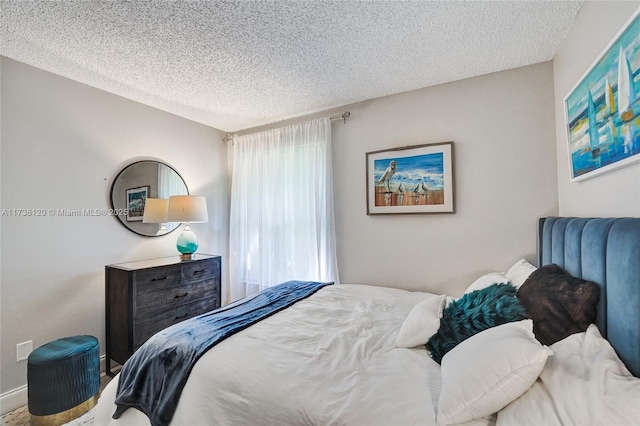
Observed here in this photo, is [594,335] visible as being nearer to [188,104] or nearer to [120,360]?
[120,360]

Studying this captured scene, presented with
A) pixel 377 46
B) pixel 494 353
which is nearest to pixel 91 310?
pixel 494 353

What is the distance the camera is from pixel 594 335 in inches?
38.0

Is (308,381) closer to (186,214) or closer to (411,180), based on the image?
(411,180)

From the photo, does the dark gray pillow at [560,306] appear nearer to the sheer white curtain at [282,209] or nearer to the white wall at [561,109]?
the white wall at [561,109]

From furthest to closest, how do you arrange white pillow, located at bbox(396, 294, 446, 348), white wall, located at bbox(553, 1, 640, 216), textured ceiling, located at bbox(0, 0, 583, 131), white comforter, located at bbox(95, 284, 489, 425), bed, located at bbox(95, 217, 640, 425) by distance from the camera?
textured ceiling, located at bbox(0, 0, 583, 131) < white pillow, located at bbox(396, 294, 446, 348) < white wall, located at bbox(553, 1, 640, 216) < white comforter, located at bbox(95, 284, 489, 425) < bed, located at bbox(95, 217, 640, 425)

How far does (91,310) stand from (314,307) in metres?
2.09

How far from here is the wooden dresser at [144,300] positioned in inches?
86.9

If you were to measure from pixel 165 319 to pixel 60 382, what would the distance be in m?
0.80

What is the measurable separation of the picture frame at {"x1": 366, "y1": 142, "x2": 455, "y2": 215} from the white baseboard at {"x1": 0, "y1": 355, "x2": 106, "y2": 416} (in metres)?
3.18

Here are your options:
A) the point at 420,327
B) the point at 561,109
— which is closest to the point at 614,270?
the point at 420,327

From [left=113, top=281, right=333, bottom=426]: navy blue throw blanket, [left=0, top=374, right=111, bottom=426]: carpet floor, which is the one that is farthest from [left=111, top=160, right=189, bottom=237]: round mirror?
[left=113, top=281, right=333, bottom=426]: navy blue throw blanket

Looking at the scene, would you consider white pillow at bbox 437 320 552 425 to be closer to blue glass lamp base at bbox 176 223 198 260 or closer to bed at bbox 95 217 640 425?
bed at bbox 95 217 640 425

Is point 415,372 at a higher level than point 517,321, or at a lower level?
lower

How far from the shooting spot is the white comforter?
35.9 inches
